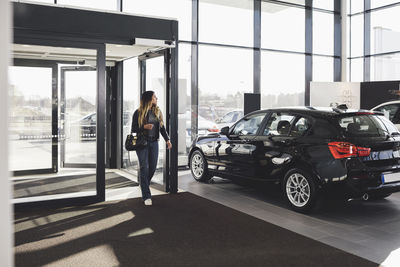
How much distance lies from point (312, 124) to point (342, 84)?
7229 mm

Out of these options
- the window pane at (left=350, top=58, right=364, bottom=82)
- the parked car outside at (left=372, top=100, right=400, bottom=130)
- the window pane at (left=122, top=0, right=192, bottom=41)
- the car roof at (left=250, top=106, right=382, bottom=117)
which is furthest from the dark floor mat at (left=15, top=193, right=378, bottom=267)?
the window pane at (left=350, top=58, right=364, bottom=82)

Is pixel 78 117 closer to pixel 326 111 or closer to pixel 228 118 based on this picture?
pixel 326 111

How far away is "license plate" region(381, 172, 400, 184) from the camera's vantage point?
472 cm

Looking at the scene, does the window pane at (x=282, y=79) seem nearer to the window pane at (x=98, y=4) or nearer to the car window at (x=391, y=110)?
the car window at (x=391, y=110)

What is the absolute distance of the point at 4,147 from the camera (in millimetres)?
1225

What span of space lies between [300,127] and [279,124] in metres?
0.40

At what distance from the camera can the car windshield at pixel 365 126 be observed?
485cm

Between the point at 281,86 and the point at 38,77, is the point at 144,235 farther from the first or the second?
the point at 281,86

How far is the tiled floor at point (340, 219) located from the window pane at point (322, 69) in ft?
21.7

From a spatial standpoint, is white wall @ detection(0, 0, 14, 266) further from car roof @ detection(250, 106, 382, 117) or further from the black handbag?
car roof @ detection(250, 106, 382, 117)

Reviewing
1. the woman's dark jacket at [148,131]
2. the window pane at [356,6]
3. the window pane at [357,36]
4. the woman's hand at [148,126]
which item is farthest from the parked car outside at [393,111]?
the woman's hand at [148,126]

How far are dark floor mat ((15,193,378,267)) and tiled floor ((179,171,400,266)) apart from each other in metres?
0.22

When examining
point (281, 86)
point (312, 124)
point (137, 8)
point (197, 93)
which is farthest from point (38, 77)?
point (281, 86)

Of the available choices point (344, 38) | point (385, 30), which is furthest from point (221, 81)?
point (385, 30)
